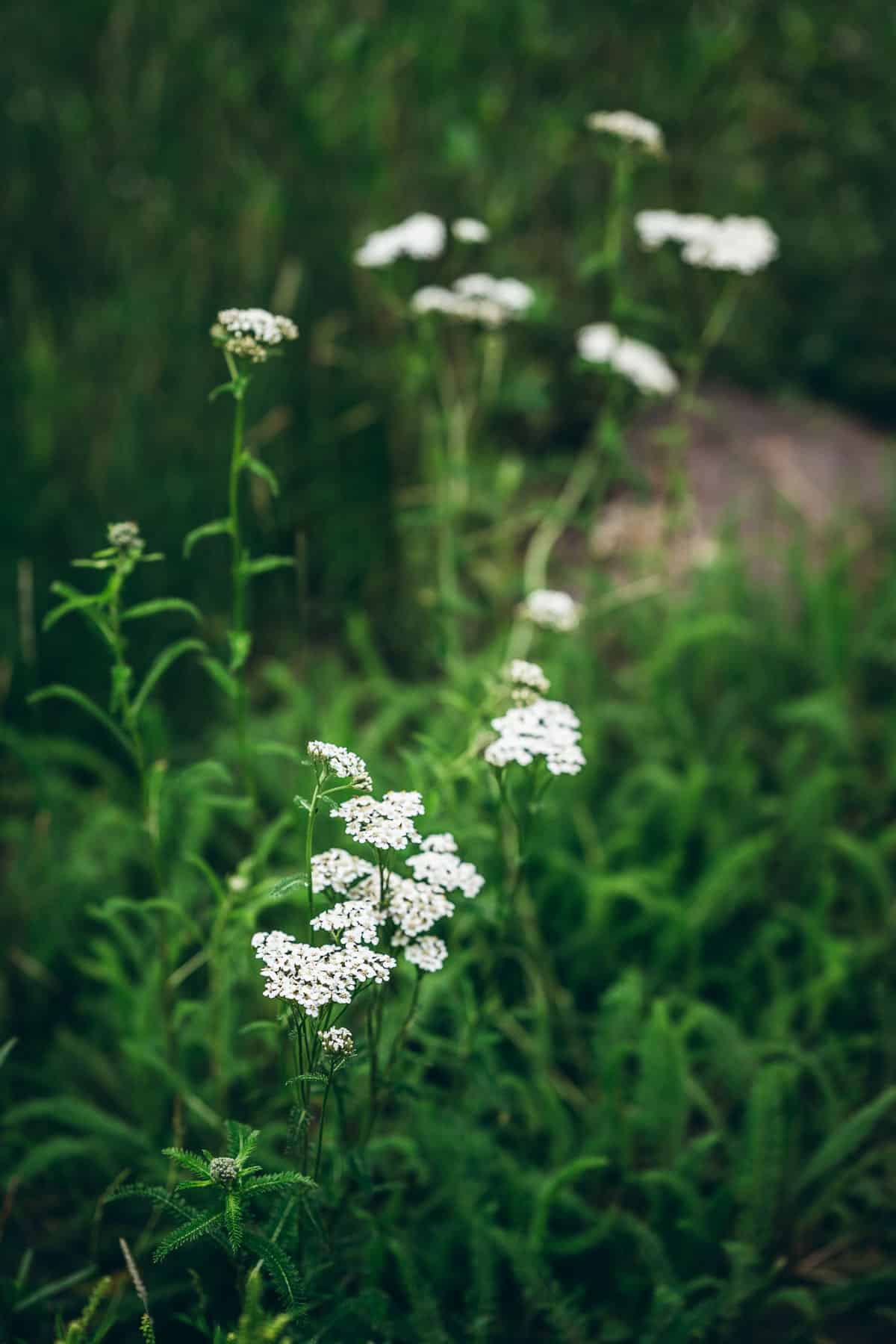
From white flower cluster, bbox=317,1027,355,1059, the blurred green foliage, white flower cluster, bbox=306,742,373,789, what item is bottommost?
white flower cluster, bbox=317,1027,355,1059

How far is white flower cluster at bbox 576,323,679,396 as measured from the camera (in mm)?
2797

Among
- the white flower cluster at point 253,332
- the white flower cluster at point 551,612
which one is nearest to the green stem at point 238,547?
the white flower cluster at point 253,332

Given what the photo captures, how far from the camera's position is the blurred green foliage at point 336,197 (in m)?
3.34

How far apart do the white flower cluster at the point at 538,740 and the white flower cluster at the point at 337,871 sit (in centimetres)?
23

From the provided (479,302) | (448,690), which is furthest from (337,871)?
(479,302)

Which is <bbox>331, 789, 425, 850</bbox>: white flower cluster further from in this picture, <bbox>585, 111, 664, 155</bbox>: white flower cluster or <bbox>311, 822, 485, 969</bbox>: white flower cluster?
<bbox>585, 111, 664, 155</bbox>: white flower cluster

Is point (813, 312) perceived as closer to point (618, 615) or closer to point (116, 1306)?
point (618, 615)

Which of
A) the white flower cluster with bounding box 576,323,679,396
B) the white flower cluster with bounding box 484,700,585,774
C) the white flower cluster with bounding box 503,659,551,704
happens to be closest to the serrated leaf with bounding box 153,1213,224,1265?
the white flower cluster with bounding box 484,700,585,774

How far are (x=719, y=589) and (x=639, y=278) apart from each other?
1.50 meters

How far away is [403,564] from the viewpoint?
353 cm

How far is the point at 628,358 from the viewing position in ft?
9.34

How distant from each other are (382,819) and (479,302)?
171 centimetres

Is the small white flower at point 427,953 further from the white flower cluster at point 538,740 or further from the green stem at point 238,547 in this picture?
the green stem at point 238,547

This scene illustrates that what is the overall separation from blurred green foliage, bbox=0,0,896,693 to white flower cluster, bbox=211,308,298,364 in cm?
131
